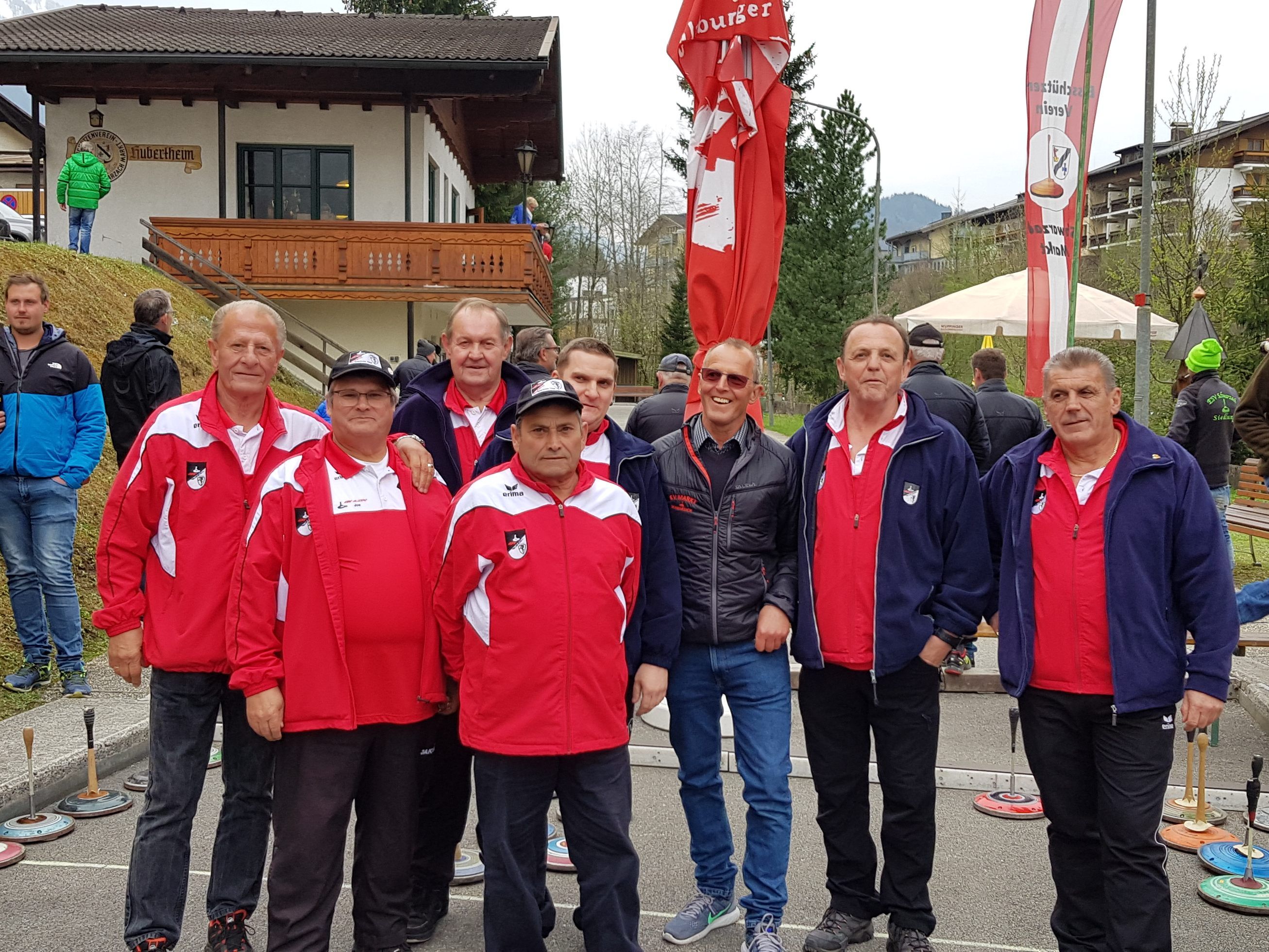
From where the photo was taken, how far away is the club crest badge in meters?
3.80

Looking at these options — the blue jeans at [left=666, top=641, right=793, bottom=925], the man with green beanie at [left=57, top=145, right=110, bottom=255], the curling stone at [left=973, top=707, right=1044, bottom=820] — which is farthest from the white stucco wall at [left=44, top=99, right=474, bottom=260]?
the blue jeans at [left=666, top=641, right=793, bottom=925]

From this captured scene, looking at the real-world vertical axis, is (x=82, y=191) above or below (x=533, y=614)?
above

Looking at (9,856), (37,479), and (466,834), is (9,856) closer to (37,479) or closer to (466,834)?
(466,834)

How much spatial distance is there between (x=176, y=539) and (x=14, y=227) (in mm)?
20661

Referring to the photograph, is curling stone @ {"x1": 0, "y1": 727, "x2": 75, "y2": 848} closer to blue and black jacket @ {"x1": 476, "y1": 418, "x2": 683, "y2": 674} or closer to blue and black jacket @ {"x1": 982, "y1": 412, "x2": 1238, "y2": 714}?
blue and black jacket @ {"x1": 476, "y1": 418, "x2": 683, "y2": 674}

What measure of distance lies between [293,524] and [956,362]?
137 ft

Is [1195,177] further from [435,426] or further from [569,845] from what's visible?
[569,845]

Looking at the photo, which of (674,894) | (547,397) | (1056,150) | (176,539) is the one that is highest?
(1056,150)

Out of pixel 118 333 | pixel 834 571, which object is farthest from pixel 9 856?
pixel 118 333

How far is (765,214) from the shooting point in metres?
5.71

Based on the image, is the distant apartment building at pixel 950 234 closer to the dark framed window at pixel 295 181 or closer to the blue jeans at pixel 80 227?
the dark framed window at pixel 295 181

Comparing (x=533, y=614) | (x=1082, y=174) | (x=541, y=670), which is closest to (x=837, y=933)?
(x=541, y=670)

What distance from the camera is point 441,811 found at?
4.16 m

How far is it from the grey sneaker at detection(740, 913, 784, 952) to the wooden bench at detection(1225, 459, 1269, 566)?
25.8 feet
